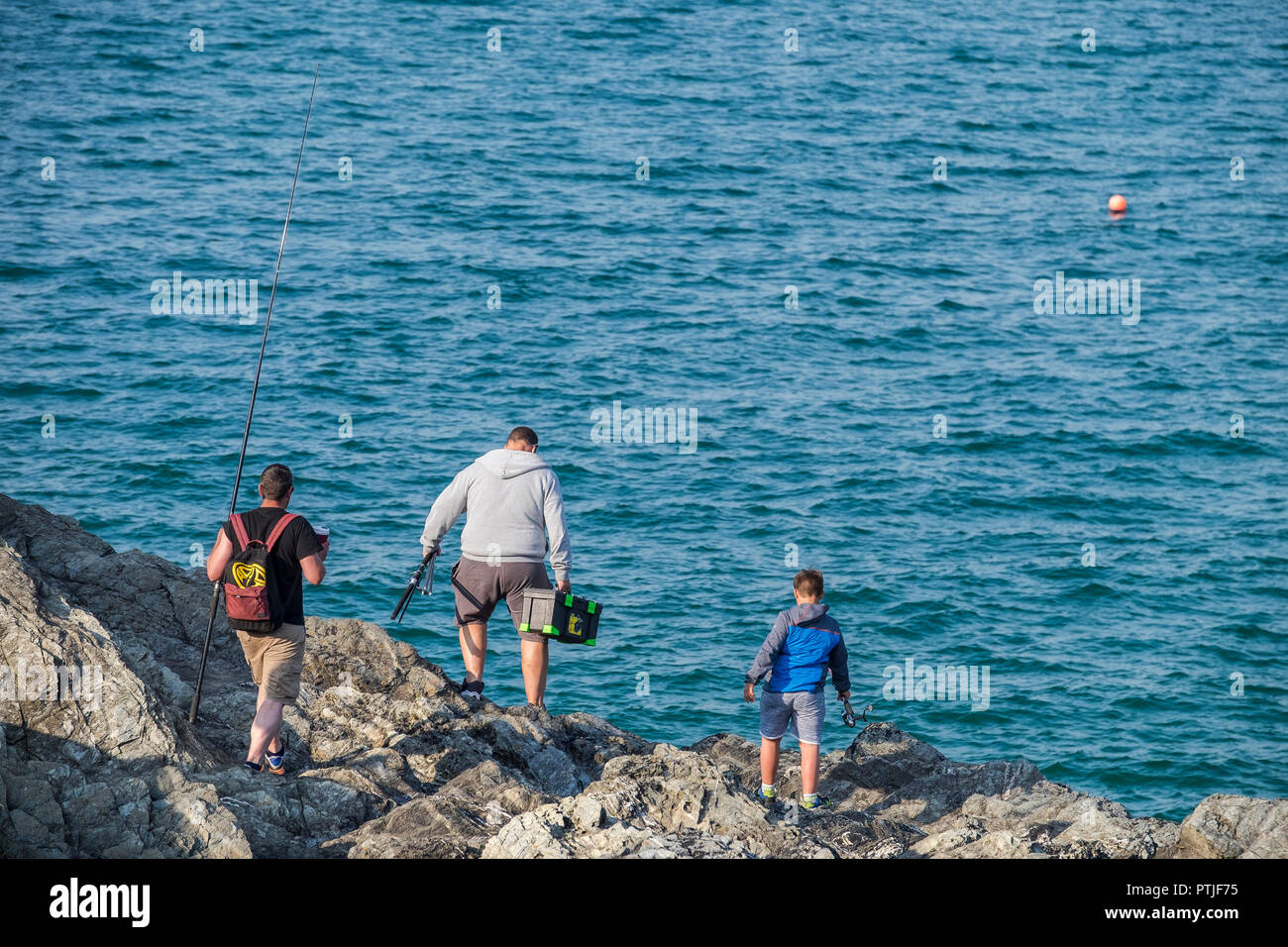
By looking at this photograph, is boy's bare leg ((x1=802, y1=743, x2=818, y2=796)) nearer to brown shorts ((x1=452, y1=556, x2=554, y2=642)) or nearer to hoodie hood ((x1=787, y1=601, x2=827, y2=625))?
hoodie hood ((x1=787, y1=601, x2=827, y2=625))

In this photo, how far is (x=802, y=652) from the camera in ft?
30.6

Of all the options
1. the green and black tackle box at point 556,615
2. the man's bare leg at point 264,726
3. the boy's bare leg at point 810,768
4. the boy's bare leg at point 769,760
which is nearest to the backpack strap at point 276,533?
the man's bare leg at point 264,726

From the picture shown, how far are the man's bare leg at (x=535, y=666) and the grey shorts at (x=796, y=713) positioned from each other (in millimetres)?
1679

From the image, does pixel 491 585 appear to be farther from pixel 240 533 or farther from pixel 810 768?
pixel 810 768

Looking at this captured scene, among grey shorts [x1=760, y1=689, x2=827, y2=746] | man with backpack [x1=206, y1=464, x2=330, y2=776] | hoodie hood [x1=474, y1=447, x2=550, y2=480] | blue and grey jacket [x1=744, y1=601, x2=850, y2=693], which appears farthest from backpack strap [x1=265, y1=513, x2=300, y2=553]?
grey shorts [x1=760, y1=689, x2=827, y2=746]

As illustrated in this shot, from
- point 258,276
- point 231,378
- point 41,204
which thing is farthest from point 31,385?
point 41,204

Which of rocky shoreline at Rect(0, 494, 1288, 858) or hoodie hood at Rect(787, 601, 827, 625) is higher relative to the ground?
hoodie hood at Rect(787, 601, 827, 625)

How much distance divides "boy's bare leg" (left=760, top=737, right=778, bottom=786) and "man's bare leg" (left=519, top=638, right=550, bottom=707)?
66.1 inches

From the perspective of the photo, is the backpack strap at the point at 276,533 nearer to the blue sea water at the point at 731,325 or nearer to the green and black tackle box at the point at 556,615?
the green and black tackle box at the point at 556,615

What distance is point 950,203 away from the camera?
124ft

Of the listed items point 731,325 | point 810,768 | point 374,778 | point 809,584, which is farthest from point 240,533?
point 731,325

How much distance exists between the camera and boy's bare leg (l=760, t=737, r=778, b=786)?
372 inches

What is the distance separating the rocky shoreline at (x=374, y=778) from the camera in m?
6.76
